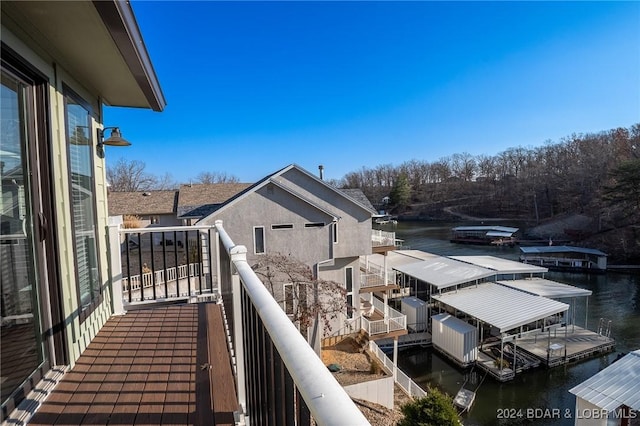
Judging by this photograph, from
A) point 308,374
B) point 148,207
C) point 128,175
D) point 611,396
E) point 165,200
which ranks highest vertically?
point 128,175

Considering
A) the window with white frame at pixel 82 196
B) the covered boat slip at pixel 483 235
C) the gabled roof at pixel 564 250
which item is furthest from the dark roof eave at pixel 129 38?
the covered boat slip at pixel 483 235

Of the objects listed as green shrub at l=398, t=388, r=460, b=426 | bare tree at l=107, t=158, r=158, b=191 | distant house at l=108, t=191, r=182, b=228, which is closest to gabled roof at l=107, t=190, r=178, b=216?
distant house at l=108, t=191, r=182, b=228

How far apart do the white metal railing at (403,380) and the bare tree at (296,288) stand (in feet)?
6.01

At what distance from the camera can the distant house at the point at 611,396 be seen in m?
7.54

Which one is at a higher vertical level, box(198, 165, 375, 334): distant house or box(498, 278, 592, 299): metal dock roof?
box(198, 165, 375, 334): distant house

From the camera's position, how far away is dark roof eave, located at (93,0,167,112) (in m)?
1.71

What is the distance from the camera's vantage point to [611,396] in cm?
777

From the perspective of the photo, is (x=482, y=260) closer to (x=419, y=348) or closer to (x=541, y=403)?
(x=419, y=348)

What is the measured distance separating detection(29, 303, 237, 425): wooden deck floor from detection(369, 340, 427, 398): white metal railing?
8675 millimetres

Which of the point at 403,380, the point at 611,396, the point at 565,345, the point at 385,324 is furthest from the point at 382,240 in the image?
the point at 565,345

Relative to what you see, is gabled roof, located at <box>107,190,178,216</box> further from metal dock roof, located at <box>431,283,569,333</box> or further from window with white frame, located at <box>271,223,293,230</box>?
metal dock roof, located at <box>431,283,569,333</box>

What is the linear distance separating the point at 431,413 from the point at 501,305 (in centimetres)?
927

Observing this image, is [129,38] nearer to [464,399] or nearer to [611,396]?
[611,396]

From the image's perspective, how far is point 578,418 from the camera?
8.09 meters
